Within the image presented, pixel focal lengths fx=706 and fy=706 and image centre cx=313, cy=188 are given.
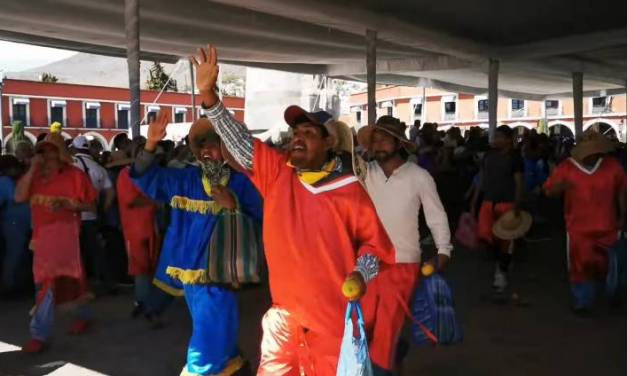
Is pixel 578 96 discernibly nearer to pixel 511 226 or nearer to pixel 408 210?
pixel 511 226

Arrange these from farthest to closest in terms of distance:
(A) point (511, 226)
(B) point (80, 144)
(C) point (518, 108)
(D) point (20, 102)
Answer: (C) point (518, 108)
(D) point (20, 102)
(B) point (80, 144)
(A) point (511, 226)

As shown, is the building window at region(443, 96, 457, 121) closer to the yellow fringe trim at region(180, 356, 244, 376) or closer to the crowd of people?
the crowd of people

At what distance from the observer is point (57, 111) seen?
53219 mm

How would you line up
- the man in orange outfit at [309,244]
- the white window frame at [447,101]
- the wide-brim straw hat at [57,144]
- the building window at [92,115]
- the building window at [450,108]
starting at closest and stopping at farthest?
1. the man in orange outfit at [309,244]
2. the wide-brim straw hat at [57,144]
3. the building window at [92,115]
4. the white window frame at [447,101]
5. the building window at [450,108]

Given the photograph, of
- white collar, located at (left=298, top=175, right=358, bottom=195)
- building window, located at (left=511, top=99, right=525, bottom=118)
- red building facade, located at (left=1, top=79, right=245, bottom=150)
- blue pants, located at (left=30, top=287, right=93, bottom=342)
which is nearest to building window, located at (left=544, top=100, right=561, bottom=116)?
building window, located at (left=511, top=99, right=525, bottom=118)

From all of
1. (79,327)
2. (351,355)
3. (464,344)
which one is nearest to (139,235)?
(79,327)

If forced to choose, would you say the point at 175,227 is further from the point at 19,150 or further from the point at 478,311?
the point at 19,150

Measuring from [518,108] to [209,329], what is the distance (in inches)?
2249

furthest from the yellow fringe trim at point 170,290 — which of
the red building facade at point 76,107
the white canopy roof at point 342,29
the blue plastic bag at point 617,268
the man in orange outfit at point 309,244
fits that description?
the red building facade at point 76,107

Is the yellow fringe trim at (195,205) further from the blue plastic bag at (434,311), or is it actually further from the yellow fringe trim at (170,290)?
the blue plastic bag at (434,311)

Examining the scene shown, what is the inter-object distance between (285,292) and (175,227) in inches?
63.9

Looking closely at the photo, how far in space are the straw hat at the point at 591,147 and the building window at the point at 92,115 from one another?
5207 centimetres

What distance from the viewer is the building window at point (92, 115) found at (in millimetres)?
54469

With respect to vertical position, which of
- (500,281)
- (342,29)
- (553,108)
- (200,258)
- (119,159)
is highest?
(553,108)
